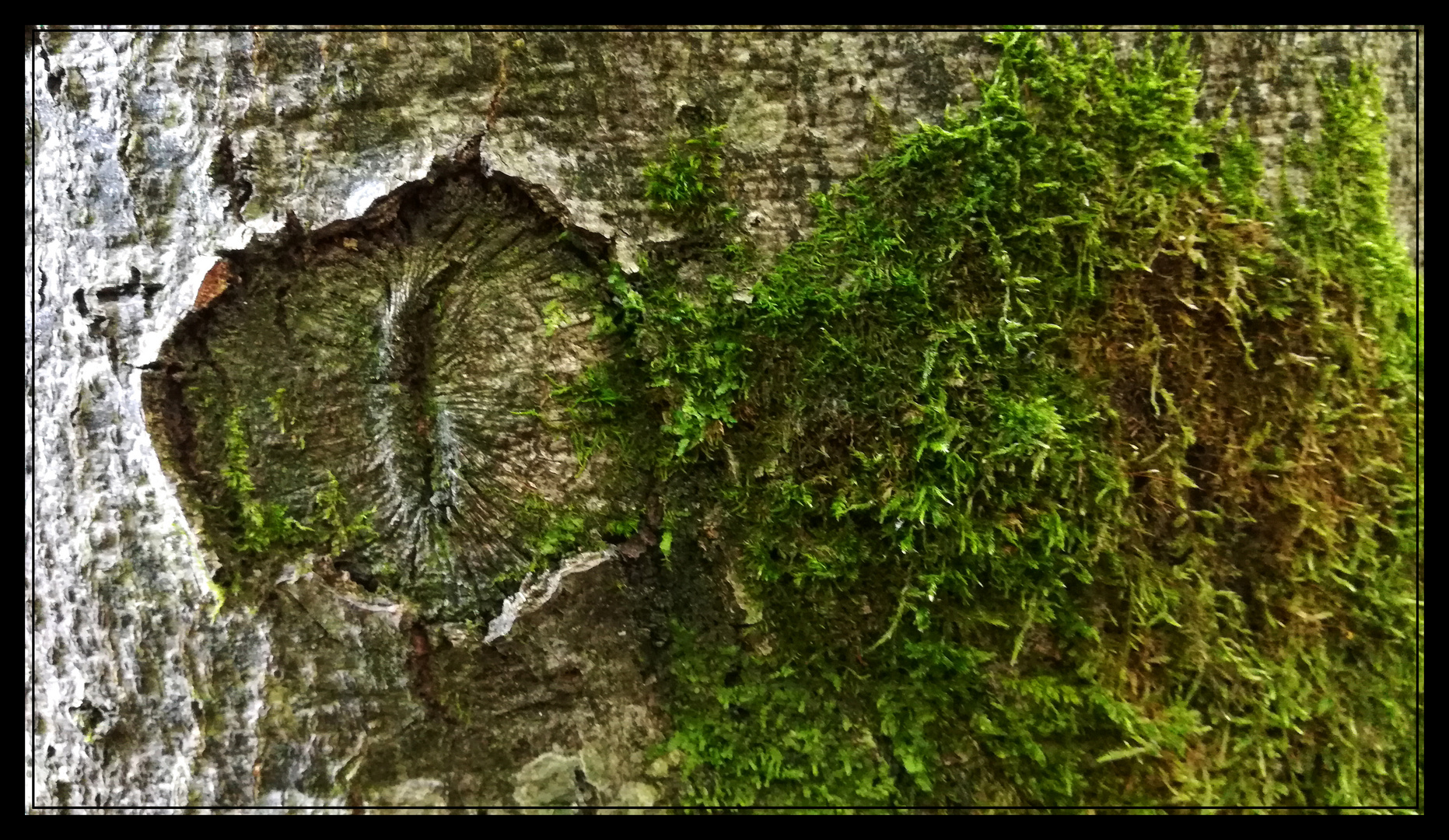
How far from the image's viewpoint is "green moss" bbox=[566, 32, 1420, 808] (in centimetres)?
146

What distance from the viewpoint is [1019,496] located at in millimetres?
1449

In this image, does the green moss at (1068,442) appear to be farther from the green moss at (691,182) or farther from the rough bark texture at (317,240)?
the rough bark texture at (317,240)

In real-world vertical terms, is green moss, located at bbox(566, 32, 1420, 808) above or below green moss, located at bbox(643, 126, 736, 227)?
below

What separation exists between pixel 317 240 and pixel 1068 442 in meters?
1.61

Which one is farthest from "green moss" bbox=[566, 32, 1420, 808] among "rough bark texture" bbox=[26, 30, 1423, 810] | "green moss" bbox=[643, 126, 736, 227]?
"rough bark texture" bbox=[26, 30, 1423, 810]

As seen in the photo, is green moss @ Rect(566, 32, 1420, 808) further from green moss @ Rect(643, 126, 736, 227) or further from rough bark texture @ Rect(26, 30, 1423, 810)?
rough bark texture @ Rect(26, 30, 1423, 810)

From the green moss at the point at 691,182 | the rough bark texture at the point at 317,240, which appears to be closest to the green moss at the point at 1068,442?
the green moss at the point at 691,182

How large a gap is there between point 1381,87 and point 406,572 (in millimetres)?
2362

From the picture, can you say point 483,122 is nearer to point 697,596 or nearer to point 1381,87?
point 697,596

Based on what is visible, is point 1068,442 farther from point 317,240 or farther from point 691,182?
point 317,240

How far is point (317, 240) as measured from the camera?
1433 mm

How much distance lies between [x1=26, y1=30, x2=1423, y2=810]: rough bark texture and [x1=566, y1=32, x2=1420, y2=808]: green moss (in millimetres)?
111

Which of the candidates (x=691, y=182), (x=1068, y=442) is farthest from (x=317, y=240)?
(x=1068, y=442)

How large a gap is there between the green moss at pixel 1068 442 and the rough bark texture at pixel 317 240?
11cm
